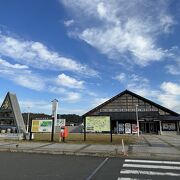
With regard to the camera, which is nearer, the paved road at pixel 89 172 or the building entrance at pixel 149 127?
the paved road at pixel 89 172

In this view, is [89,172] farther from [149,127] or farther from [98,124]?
[149,127]

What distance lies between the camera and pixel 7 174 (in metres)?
8.32

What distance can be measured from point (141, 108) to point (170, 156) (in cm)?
5575

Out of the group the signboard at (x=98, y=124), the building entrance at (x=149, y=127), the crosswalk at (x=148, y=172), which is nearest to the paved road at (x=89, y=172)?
the crosswalk at (x=148, y=172)

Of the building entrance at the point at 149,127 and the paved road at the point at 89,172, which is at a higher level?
the building entrance at the point at 149,127

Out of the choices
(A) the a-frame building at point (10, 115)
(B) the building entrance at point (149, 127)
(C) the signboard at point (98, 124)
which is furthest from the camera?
(B) the building entrance at point (149, 127)

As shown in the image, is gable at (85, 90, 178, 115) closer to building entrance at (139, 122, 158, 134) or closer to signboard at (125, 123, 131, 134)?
building entrance at (139, 122, 158, 134)

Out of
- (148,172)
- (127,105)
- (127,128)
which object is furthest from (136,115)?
(148,172)

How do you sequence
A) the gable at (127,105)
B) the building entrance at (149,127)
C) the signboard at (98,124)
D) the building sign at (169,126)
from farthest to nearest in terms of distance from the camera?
the gable at (127,105), the building entrance at (149,127), the building sign at (169,126), the signboard at (98,124)

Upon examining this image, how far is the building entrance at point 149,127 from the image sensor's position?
61.6 meters

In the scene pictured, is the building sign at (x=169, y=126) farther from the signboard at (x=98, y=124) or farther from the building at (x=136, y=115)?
the signboard at (x=98, y=124)

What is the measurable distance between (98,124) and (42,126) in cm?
540

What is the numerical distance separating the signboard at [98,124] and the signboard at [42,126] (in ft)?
12.0

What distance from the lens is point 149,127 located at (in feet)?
204
